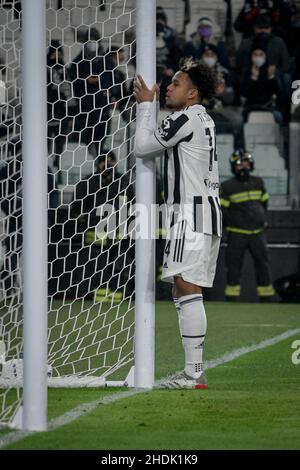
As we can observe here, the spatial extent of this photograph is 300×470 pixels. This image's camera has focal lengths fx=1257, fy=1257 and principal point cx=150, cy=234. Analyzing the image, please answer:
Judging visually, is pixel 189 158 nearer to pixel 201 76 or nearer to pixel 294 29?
pixel 201 76

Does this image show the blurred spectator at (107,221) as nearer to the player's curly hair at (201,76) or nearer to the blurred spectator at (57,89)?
the blurred spectator at (57,89)

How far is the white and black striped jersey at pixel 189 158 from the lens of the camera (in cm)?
665

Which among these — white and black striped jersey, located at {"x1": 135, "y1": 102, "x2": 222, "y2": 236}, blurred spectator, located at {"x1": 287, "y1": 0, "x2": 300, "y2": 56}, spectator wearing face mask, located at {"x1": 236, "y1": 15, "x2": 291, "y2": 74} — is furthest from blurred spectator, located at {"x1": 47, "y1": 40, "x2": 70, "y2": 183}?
blurred spectator, located at {"x1": 287, "y1": 0, "x2": 300, "y2": 56}

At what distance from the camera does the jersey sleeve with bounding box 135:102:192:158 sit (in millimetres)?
6625

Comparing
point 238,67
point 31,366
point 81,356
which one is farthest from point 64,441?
point 238,67

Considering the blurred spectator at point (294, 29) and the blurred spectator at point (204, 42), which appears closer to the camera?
the blurred spectator at point (204, 42)

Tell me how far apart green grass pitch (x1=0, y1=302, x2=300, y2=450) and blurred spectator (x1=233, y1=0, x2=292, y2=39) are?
10.1 m

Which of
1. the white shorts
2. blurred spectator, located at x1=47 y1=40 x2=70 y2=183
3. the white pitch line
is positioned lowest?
the white pitch line

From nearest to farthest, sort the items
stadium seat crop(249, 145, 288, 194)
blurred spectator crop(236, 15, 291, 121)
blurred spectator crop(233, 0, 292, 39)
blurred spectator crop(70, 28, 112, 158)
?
1. blurred spectator crop(70, 28, 112, 158)
2. stadium seat crop(249, 145, 288, 194)
3. blurred spectator crop(236, 15, 291, 121)
4. blurred spectator crop(233, 0, 292, 39)

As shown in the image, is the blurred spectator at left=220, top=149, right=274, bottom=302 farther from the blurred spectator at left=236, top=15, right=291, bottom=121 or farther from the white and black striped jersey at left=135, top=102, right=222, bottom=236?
the white and black striped jersey at left=135, top=102, right=222, bottom=236

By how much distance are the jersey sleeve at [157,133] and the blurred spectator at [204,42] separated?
36.3 ft

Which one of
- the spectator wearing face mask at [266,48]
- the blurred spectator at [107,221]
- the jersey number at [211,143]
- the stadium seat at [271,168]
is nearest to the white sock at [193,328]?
the jersey number at [211,143]

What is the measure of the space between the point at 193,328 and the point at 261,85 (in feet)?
37.3

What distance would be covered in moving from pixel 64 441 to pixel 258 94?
13.2 m
